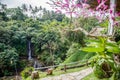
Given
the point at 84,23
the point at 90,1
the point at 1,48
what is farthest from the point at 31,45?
the point at 90,1

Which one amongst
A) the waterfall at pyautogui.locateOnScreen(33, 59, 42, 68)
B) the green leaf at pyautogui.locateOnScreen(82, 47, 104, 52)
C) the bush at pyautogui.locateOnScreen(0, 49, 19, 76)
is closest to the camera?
the green leaf at pyautogui.locateOnScreen(82, 47, 104, 52)

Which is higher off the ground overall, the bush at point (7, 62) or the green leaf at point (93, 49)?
the green leaf at point (93, 49)

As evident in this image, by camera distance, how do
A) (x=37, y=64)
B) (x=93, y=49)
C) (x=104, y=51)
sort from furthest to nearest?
(x=37, y=64) → (x=104, y=51) → (x=93, y=49)

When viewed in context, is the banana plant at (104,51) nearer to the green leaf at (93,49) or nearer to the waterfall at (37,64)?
the green leaf at (93,49)

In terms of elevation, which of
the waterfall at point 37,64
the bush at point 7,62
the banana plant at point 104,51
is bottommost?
the waterfall at point 37,64

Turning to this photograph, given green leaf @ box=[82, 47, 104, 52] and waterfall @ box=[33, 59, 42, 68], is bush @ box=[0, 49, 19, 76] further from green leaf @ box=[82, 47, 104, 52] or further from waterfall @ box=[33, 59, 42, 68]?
green leaf @ box=[82, 47, 104, 52]

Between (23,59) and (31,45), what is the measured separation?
2381 mm

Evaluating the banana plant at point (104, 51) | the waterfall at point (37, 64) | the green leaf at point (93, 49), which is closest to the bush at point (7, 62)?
the waterfall at point (37, 64)

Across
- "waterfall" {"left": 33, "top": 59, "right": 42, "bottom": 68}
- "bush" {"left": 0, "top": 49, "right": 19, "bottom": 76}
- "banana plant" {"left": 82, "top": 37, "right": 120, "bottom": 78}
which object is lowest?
"waterfall" {"left": 33, "top": 59, "right": 42, "bottom": 68}

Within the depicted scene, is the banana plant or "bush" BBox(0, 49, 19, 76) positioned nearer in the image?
the banana plant

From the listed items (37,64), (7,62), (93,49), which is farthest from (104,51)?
(37,64)

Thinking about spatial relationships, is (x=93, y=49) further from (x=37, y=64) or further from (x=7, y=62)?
(x=37, y=64)

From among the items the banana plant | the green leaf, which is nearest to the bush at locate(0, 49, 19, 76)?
the banana plant

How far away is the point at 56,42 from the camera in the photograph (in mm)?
20125
